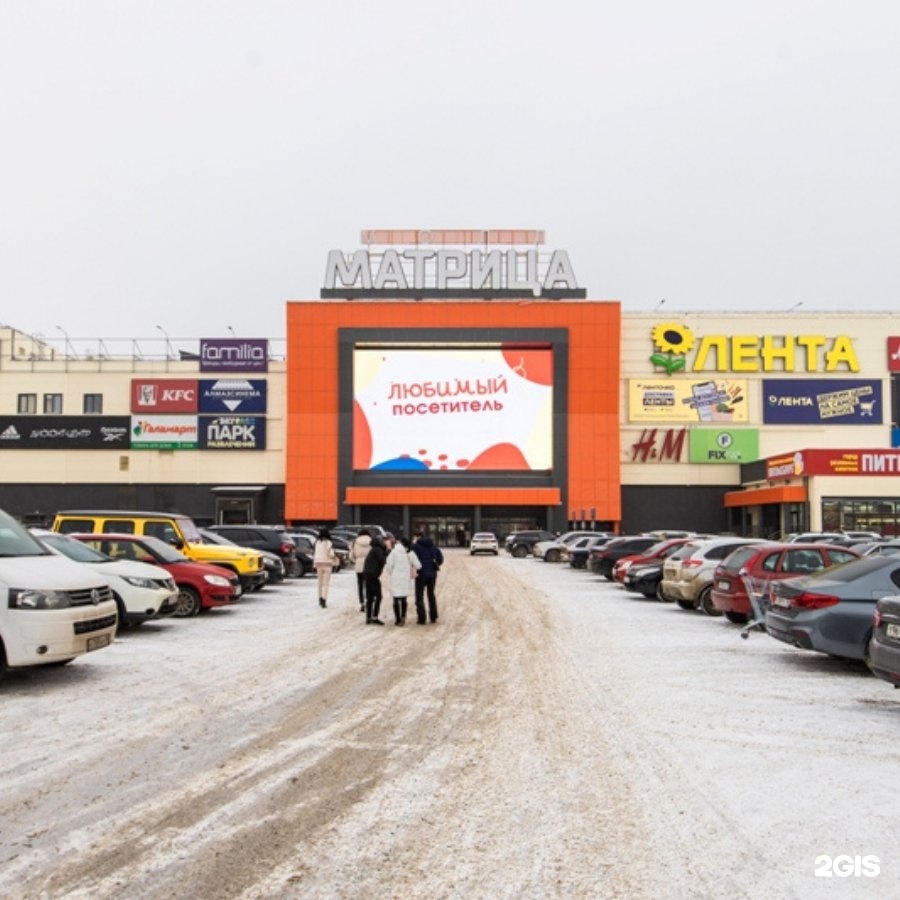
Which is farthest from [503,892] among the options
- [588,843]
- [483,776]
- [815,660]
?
[815,660]

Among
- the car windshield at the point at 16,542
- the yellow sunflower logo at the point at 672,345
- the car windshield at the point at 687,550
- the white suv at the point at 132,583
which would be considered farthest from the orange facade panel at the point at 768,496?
the car windshield at the point at 16,542

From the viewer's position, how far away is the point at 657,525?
68.6m

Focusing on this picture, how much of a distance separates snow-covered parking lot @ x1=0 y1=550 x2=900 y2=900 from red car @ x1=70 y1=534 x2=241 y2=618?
4.45 m

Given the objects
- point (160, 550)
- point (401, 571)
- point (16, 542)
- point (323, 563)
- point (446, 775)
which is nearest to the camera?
point (446, 775)

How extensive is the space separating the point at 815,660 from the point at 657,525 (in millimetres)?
56798

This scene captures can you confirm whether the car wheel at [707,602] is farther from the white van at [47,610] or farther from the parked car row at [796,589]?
the white van at [47,610]

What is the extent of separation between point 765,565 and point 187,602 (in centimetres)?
1012

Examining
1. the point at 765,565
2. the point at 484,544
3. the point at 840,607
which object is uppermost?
the point at 765,565

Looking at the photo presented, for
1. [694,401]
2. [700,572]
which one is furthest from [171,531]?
[694,401]

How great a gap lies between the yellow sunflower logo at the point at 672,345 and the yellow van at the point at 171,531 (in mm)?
50870

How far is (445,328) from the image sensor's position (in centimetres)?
6788

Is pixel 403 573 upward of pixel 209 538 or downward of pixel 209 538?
downward

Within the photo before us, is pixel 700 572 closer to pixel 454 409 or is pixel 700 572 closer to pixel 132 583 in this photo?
pixel 132 583

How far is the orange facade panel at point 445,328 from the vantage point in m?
67.4
